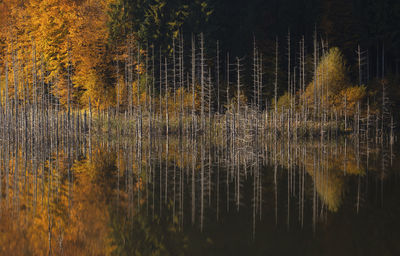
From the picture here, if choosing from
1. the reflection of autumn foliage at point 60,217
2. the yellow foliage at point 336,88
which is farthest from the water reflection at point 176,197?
the yellow foliage at point 336,88

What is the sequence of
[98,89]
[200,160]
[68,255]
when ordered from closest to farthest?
1. [68,255]
2. [200,160]
3. [98,89]

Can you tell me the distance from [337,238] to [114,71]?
33.6m

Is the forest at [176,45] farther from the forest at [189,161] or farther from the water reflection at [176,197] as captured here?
the water reflection at [176,197]

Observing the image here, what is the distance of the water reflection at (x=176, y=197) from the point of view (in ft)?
33.0

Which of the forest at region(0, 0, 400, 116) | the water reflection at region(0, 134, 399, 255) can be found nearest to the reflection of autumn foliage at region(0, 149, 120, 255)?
the water reflection at region(0, 134, 399, 255)

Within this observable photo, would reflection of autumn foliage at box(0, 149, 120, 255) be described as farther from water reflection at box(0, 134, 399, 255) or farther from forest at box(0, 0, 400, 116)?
forest at box(0, 0, 400, 116)

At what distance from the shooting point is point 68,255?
29.8 ft

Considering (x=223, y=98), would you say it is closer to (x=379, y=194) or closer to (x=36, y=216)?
(x=379, y=194)

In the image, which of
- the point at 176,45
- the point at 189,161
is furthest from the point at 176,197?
the point at 176,45

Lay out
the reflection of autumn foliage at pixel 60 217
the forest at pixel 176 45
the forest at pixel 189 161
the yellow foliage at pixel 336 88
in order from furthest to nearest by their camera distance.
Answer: the forest at pixel 176 45 → the yellow foliage at pixel 336 88 → the forest at pixel 189 161 → the reflection of autumn foliage at pixel 60 217

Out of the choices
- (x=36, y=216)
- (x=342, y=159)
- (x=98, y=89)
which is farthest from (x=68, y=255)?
(x=98, y=89)

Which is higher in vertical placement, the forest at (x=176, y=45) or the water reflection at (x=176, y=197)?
the forest at (x=176, y=45)

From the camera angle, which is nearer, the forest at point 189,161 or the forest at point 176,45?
the forest at point 189,161

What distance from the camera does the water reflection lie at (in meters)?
10.1
